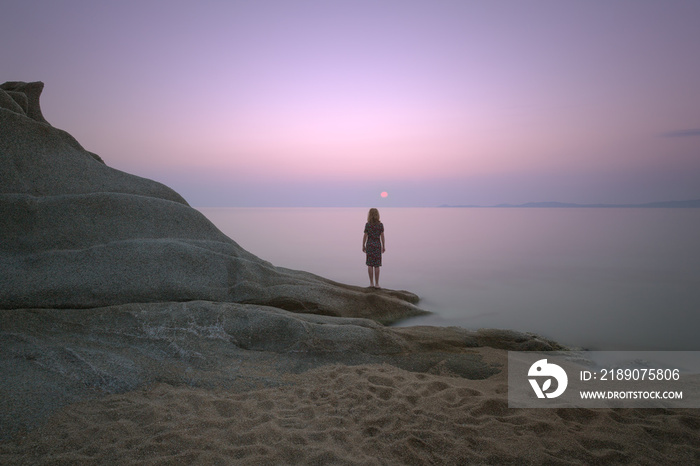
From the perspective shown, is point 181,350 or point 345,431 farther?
point 181,350

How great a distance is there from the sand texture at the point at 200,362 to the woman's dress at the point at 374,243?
2.73 m

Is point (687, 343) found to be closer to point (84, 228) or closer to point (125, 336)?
point (125, 336)

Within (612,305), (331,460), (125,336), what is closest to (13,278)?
(125,336)

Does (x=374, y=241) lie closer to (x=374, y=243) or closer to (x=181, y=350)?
(x=374, y=243)

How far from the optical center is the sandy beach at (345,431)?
3742mm

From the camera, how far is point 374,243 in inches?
508

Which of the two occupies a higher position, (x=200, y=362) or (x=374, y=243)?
(x=374, y=243)

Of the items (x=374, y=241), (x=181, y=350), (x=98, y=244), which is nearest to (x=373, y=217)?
(x=374, y=241)

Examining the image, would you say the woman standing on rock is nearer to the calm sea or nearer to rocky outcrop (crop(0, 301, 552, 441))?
the calm sea

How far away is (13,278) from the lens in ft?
22.5

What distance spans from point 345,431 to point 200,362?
281 centimetres

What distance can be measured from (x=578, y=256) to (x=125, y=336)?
26.1 meters

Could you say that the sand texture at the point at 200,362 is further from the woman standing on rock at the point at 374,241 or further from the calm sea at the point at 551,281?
the calm sea at the point at 551,281

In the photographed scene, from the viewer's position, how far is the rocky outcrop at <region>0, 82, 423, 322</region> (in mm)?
7137
